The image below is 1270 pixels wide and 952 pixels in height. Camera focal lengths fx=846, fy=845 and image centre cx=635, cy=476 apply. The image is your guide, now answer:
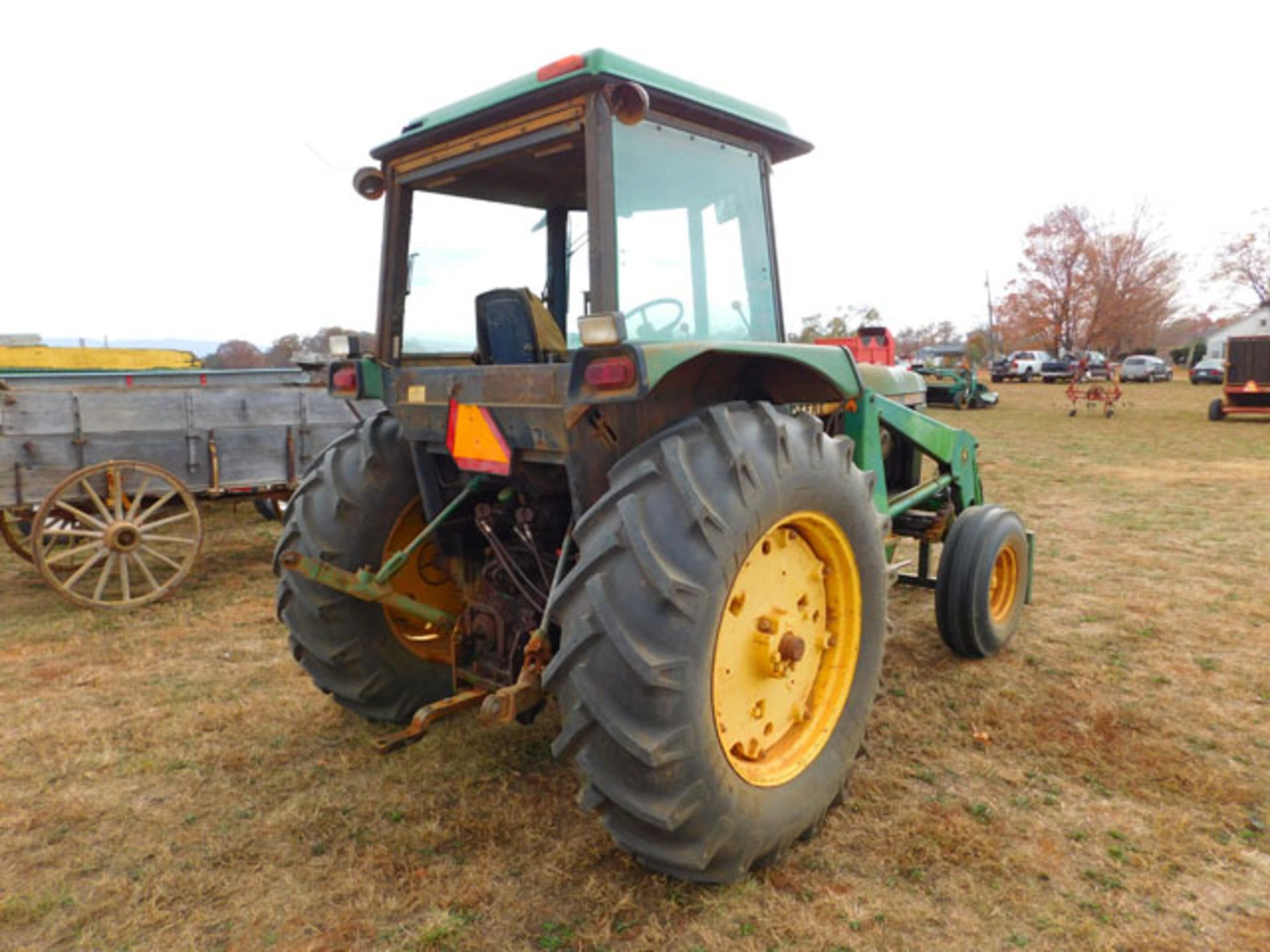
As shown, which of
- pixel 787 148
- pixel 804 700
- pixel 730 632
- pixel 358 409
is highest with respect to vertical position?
pixel 787 148

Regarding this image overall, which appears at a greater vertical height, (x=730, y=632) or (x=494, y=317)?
(x=494, y=317)

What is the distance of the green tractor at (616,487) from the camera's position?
7.07 feet

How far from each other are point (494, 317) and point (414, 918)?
6.43 feet

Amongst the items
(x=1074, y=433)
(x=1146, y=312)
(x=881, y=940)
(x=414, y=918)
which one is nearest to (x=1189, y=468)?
(x=1074, y=433)

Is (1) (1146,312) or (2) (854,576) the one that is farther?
(1) (1146,312)

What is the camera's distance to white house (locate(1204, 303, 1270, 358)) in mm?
46594

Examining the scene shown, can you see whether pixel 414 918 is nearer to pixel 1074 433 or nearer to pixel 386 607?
pixel 386 607

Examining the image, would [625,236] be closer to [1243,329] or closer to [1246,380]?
[1246,380]

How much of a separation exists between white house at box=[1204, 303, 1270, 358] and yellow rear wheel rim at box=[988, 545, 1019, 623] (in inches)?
1830

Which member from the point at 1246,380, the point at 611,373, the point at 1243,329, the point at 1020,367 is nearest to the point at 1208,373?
the point at 1020,367

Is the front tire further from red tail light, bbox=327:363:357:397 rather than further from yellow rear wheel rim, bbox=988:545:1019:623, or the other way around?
red tail light, bbox=327:363:357:397

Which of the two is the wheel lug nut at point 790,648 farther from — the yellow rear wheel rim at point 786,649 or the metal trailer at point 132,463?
the metal trailer at point 132,463

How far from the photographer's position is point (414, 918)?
7.65ft

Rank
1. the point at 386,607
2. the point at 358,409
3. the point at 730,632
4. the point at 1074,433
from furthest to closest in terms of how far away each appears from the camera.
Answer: the point at 1074,433 → the point at 358,409 → the point at 386,607 → the point at 730,632
